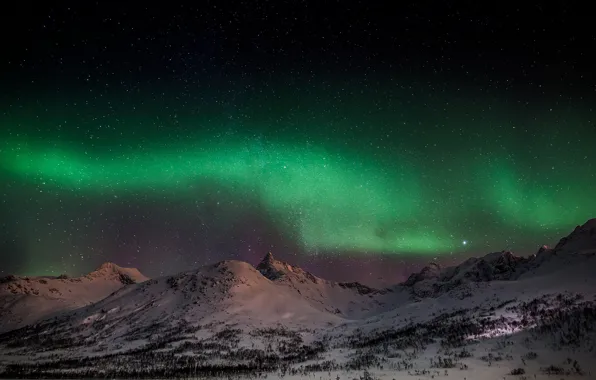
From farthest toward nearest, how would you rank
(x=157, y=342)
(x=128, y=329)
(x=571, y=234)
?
(x=571, y=234) < (x=128, y=329) < (x=157, y=342)

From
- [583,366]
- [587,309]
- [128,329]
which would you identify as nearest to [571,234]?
[587,309]

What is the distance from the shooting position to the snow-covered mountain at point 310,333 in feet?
85.5

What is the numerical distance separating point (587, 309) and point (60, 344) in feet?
373

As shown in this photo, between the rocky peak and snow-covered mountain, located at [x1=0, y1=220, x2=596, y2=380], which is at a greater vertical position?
the rocky peak

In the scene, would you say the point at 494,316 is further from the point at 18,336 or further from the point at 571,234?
the point at 18,336

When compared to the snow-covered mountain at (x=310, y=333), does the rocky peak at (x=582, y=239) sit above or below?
above

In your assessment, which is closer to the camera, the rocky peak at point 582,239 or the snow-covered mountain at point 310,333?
the snow-covered mountain at point 310,333

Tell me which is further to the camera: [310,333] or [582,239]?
[582,239]

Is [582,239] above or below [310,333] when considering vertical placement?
above

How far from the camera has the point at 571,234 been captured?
13275 centimetres

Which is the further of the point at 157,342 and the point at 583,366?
the point at 157,342

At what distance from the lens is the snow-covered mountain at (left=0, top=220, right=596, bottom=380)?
26.0 m

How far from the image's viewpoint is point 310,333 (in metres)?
92.0

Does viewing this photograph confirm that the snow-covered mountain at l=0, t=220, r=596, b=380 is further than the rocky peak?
No
